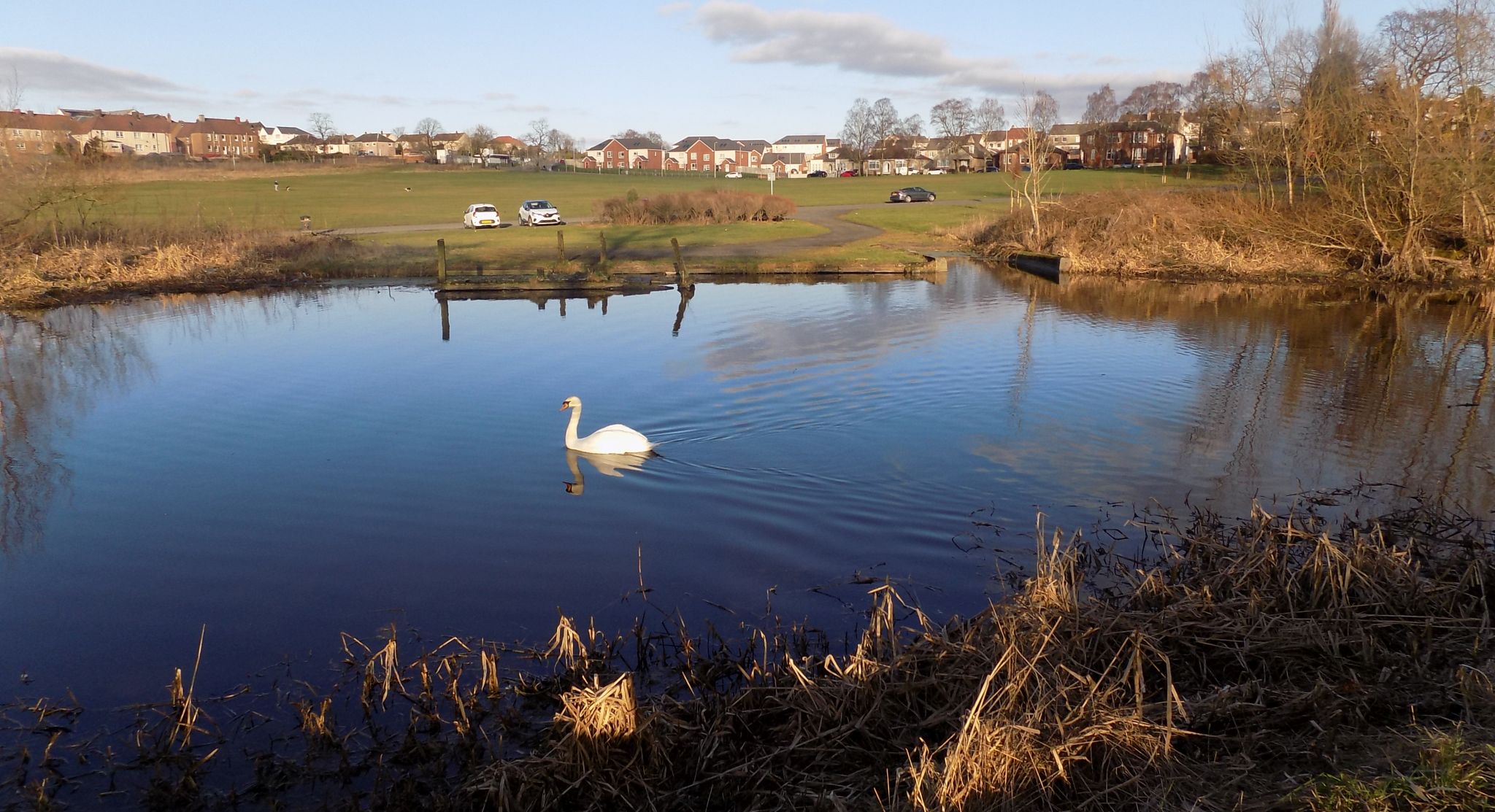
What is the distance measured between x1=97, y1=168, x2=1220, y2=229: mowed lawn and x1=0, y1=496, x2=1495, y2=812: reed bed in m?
32.9

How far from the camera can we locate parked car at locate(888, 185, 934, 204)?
219ft

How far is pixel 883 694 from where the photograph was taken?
18.6ft

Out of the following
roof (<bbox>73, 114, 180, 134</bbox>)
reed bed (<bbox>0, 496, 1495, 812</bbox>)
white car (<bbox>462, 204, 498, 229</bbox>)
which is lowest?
reed bed (<bbox>0, 496, 1495, 812</bbox>)

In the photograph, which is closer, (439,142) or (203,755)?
(203,755)

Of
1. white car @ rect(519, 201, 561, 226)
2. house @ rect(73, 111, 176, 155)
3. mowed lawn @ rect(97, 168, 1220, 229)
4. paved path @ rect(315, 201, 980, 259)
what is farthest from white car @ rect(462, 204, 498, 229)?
house @ rect(73, 111, 176, 155)

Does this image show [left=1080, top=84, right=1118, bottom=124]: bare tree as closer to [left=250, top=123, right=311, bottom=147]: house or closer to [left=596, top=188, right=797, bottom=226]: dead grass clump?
[left=596, top=188, right=797, bottom=226]: dead grass clump

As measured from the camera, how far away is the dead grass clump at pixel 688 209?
157 ft

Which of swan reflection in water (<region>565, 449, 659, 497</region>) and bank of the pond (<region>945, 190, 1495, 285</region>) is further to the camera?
bank of the pond (<region>945, 190, 1495, 285</region>)

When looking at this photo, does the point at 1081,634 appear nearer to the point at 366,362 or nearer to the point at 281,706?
the point at 281,706

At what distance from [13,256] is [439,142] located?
130m

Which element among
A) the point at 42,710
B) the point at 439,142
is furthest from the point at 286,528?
the point at 439,142

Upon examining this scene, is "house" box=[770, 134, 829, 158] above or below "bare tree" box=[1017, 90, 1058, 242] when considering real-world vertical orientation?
above

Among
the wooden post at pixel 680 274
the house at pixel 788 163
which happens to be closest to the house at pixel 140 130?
the house at pixel 788 163

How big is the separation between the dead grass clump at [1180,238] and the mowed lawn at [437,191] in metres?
4.07
